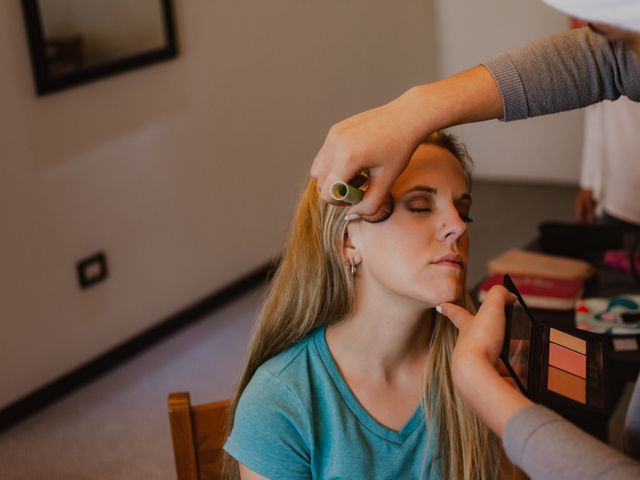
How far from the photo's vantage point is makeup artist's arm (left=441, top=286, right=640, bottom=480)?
80 cm

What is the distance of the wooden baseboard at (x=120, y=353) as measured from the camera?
313cm

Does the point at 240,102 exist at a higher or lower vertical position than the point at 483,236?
higher

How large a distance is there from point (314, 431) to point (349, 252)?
0.29 m

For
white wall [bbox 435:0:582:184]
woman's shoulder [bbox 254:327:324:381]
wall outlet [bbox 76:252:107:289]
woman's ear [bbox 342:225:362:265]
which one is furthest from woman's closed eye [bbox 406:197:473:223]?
white wall [bbox 435:0:582:184]

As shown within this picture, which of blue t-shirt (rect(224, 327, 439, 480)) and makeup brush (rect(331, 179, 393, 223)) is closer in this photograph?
makeup brush (rect(331, 179, 393, 223))

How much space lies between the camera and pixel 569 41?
3.62 ft

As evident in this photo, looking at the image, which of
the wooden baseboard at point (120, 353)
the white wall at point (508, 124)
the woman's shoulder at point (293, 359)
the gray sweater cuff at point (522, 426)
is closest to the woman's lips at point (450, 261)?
the woman's shoulder at point (293, 359)

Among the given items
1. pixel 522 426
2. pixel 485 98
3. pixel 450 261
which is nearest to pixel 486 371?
pixel 522 426

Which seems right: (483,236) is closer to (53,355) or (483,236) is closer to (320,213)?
(53,355)

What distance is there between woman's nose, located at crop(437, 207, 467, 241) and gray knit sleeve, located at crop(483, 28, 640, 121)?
1.06ft

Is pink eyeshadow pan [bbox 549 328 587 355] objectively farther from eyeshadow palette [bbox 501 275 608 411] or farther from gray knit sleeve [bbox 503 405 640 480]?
gray knit sleeve [bbox 503 405 640 480]

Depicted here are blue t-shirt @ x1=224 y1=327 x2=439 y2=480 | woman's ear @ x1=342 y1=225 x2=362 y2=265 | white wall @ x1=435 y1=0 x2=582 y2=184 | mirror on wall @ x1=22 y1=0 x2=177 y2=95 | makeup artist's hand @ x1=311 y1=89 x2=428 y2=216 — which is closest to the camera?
makeup artist's hand @ x1=311 y1=89 x2=428 y2=216

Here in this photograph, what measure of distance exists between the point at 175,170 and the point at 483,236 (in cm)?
168

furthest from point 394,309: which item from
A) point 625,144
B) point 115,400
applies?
point 115,400
